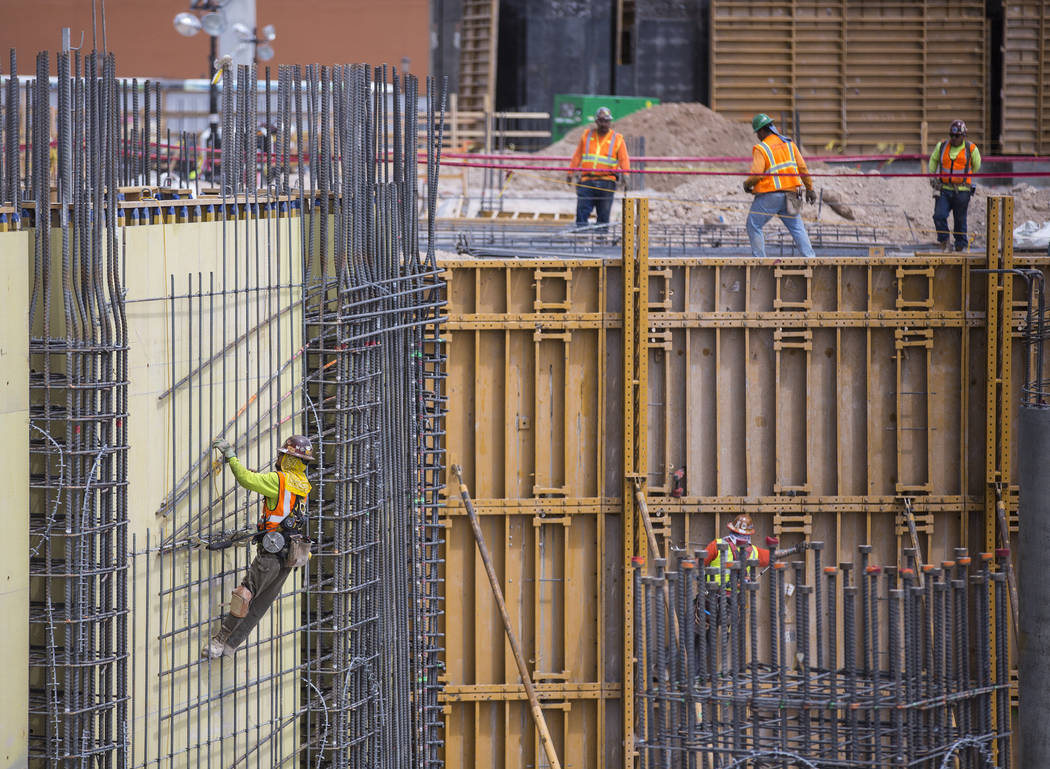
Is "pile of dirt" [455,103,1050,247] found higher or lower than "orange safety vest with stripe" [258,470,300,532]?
higher

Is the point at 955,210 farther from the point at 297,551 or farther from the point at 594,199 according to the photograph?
the point at 297,551

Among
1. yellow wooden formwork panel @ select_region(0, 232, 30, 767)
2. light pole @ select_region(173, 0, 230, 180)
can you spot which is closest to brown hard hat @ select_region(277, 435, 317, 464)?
yellow wooden formwork panel @ select_region(0, 232, 30, 767)

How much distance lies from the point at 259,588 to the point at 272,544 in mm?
428

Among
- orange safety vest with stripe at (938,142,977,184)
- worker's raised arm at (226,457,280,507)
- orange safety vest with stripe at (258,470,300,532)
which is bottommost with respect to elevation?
orange safety vest with stripe at (258,470,300,532)

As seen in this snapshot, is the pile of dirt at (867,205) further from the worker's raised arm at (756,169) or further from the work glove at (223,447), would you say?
the work glove at (223,447)

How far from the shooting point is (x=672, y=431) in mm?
16250

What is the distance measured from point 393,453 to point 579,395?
3.05 meters

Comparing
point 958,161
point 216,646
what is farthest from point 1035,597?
point 958,161

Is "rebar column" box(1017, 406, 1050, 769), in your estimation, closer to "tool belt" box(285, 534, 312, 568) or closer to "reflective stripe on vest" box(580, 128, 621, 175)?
"tool belt" box(285, 534, 312, 568)

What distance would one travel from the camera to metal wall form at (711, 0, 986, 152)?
116 feet

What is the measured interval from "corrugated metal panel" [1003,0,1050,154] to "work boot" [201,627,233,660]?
28704mm

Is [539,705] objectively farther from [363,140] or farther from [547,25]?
[547,25]

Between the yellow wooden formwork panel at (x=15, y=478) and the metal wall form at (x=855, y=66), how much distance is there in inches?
1085

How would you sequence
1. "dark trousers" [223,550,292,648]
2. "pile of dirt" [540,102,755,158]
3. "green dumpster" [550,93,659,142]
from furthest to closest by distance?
"green dumpster" [550,93,659,142], "pile of dirt" [540,102,755,158], "dark trousers" [223,550,292,648]
